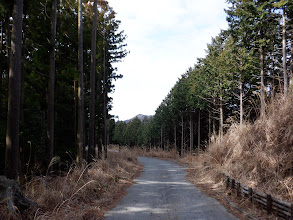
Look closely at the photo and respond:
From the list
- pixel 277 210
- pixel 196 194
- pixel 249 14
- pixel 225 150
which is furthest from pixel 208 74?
pixel 277 210

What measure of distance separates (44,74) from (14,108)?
679cm

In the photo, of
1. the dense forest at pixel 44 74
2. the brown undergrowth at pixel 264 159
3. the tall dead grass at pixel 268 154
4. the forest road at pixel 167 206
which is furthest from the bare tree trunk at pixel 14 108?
the tall dead grass at pixel 268 154

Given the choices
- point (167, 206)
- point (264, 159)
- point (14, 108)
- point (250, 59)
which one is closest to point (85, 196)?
point (167, 206)

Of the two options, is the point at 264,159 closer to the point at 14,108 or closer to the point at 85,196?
the point at 85,196

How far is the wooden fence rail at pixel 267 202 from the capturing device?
5.35 meters

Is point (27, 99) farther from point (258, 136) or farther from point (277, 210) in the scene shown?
point (277, 210)

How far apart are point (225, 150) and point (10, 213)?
10435 millimetres

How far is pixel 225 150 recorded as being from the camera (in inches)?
492

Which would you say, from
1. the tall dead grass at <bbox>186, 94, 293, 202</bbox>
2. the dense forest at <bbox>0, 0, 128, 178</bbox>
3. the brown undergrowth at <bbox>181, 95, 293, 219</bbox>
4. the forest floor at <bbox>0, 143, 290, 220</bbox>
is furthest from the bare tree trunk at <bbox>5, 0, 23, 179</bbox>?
the tall dead grass at <bbox>186, 94, 293, 202</bbox>

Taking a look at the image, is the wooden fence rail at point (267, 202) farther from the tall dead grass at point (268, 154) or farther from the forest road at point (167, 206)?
the forest road at point (167, 206)

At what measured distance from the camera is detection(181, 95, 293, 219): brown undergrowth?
286 inches

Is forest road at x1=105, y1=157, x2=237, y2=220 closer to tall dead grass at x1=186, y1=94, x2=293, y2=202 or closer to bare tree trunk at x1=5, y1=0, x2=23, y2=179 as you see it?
tall dead grass at x1=186, y1=94, x2=293, y2=202

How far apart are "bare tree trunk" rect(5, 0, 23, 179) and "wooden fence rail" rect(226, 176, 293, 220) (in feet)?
21.8

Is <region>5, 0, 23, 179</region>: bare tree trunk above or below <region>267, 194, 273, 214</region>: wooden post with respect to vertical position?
above
